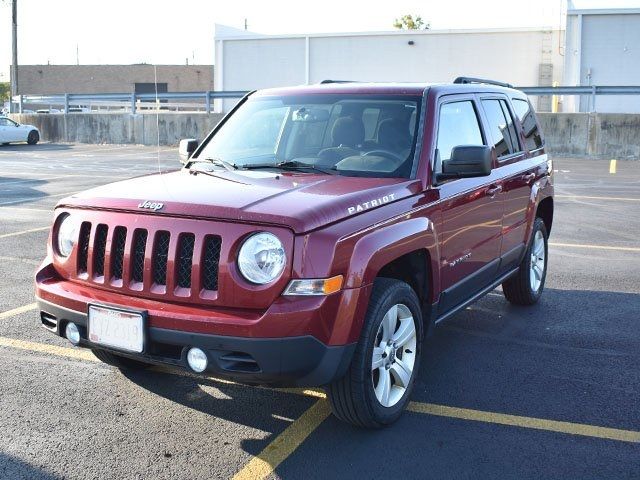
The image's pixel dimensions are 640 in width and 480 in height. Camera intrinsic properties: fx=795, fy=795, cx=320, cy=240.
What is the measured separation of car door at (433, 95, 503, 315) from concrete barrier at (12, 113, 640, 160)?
13.3 meters

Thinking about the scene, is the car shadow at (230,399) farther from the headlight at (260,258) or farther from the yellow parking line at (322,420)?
the headlight at (260,258)

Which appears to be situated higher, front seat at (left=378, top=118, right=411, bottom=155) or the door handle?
front seat at (left=378, top=118, right=411, bottom=155)

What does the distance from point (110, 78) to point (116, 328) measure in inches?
2638

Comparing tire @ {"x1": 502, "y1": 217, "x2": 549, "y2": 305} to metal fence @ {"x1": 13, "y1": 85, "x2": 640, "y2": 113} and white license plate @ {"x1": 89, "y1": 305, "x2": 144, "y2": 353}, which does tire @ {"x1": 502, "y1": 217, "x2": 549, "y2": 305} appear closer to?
white license plate @ {"x1": 89, "y1": 305, "x2": 144, "y2": 353}

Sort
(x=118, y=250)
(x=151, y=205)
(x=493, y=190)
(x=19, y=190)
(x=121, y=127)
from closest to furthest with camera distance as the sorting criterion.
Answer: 1. (x=151, y=205)
2. (x=118, y=250)
3. (x=493, y=190)
4. (x=19, y=190)
5. (x=121, y=127)

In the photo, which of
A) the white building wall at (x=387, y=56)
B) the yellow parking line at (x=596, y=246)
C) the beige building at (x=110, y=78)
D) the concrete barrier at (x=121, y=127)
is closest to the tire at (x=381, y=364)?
the yellow parking line at (x=596, y=246)

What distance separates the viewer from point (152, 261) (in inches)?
155

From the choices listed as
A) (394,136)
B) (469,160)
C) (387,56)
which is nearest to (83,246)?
(394,136)

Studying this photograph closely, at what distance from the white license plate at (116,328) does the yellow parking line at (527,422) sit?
1664mm

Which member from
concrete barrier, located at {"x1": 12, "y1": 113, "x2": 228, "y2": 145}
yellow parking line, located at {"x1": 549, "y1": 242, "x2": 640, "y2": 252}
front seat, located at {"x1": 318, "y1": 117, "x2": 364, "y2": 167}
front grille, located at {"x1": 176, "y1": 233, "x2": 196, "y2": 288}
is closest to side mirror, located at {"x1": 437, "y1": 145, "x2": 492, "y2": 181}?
front seat, located at {"x1": 318, "y1": 117, "x2": 364, "y2": 167}

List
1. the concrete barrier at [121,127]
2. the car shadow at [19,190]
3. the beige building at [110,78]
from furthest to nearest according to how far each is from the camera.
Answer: the beige building at [110,78] < the concrete barrier at [121,127] < the car shadow at [19,190]

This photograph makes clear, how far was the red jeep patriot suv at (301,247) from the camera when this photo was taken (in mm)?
3725

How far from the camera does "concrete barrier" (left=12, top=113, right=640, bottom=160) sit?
894 inches

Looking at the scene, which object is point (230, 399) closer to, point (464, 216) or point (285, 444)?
point (285, 444)
